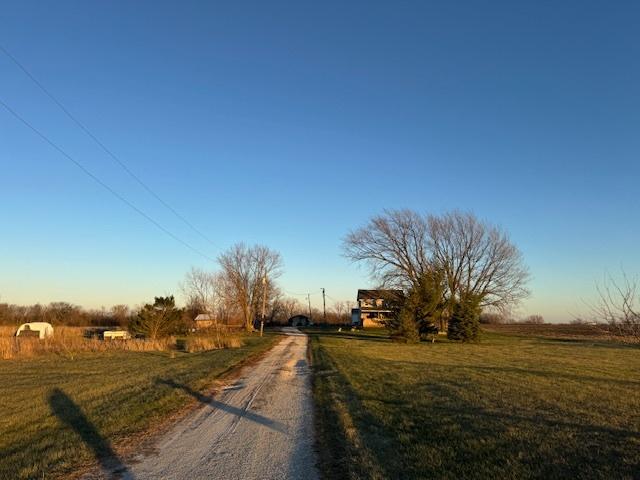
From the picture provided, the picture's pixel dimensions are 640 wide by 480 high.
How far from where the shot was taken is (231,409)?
10695 millimetres

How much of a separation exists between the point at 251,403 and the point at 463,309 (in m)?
34.2

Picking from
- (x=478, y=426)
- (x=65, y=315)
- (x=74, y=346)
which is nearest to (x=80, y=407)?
(x=478, y=426)

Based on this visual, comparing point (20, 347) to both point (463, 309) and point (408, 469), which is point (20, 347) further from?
point (463, 309)

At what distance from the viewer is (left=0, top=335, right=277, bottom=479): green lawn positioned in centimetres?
690

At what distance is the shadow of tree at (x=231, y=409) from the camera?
9.04m

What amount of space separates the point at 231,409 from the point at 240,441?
3.02 metres

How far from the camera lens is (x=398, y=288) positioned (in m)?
46.9

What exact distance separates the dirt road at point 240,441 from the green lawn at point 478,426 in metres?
0.43

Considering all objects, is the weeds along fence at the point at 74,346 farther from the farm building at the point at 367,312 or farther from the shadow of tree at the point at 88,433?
the farm building at the point at 367,312

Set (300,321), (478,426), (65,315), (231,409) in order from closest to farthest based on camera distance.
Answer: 1. (478,426)
2. (231,409)
3. (65,315)
4. (300,321)

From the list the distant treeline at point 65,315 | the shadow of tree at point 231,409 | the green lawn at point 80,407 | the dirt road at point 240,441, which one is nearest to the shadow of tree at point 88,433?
the green lawn at point 80,407

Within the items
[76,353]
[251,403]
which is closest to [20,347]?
[76,353]

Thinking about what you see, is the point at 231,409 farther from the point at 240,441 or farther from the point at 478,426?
the point at 478,426

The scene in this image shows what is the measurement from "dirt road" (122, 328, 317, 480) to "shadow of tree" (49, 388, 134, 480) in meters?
0.18
